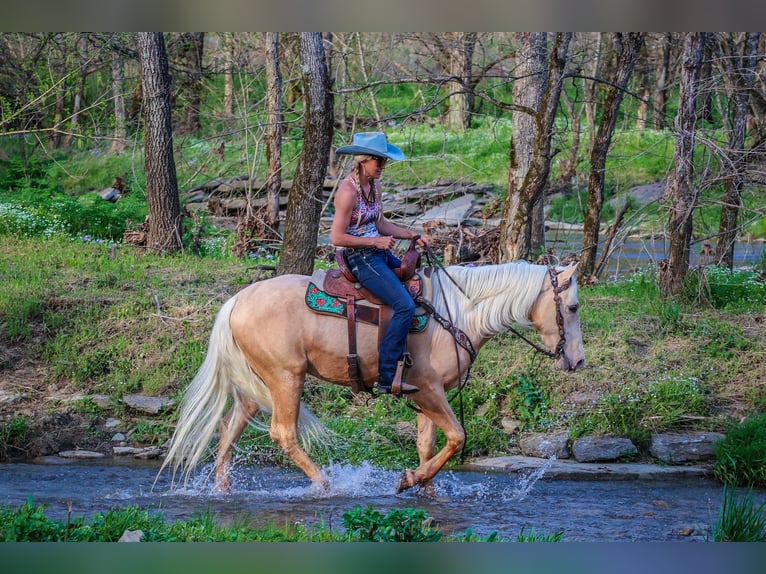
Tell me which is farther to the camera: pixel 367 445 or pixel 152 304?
pixel 152 304

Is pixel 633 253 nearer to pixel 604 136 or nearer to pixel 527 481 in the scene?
pixel 604 136

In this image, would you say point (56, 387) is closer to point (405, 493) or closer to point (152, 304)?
point (152, 304)

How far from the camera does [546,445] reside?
26.6 feet

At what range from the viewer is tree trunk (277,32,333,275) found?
9797 millimetres

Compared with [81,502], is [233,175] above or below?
above

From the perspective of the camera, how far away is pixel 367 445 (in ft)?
26.5

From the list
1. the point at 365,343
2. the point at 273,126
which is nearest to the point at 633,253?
the point at 273,126

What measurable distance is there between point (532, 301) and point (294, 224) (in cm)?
450

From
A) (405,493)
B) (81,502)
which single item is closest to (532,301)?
(405,493)

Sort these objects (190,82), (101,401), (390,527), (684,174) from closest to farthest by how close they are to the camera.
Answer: (390,527) → (101,401) → (684,174) → (190,82)

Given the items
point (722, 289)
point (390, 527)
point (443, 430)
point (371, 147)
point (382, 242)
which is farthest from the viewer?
point (722, 289)

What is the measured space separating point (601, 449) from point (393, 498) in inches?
88.8

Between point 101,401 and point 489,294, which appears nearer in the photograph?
point 489,294
